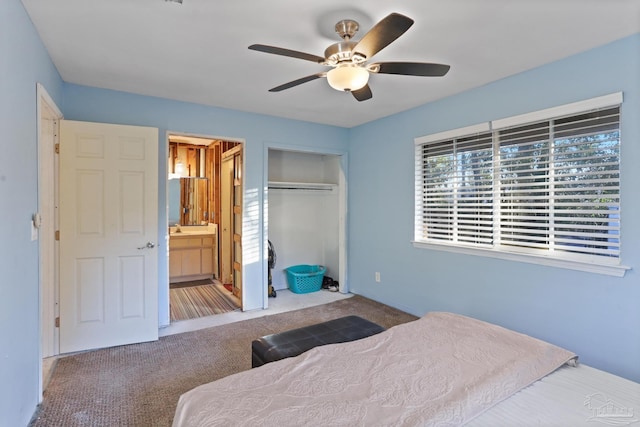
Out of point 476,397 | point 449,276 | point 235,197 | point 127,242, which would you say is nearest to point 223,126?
point 235,197

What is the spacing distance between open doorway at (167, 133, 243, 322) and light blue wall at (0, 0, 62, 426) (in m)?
2.18

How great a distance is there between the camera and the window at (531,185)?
7.86 ft

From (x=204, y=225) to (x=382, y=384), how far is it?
5.41 m

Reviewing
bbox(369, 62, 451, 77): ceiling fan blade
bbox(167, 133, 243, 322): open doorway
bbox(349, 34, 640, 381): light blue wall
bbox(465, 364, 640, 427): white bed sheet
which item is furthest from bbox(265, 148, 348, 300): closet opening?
bbox(465, 364, 640, 427): white bed sheet

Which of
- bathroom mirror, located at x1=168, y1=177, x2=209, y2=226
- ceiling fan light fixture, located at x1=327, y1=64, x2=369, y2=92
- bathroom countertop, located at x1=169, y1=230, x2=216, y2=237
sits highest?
ceiling fan light fixture, located at x1=327, y1=64, x2=369, y2=92

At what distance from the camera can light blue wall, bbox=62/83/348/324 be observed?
3.27 metres

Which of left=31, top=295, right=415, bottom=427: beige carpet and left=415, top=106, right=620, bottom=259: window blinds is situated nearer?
left=31, top=295, right=415, bottom=427: beige carpet

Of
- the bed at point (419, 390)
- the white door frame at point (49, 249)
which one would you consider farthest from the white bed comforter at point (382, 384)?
the white door frame at point (49, 249)

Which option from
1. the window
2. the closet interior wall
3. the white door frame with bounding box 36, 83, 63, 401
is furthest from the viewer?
the closet interior wall

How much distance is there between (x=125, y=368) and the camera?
2684 millimetres

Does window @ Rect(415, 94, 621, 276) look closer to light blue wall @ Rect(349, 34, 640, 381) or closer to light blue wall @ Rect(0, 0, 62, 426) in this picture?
light blue wall @ Rect(349, 34, 640, 381)

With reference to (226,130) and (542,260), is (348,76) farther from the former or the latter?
(226,130)

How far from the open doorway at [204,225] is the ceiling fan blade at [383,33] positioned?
262cm

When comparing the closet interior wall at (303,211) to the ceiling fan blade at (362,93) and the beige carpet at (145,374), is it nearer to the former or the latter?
the beige carpet at (145,374)
